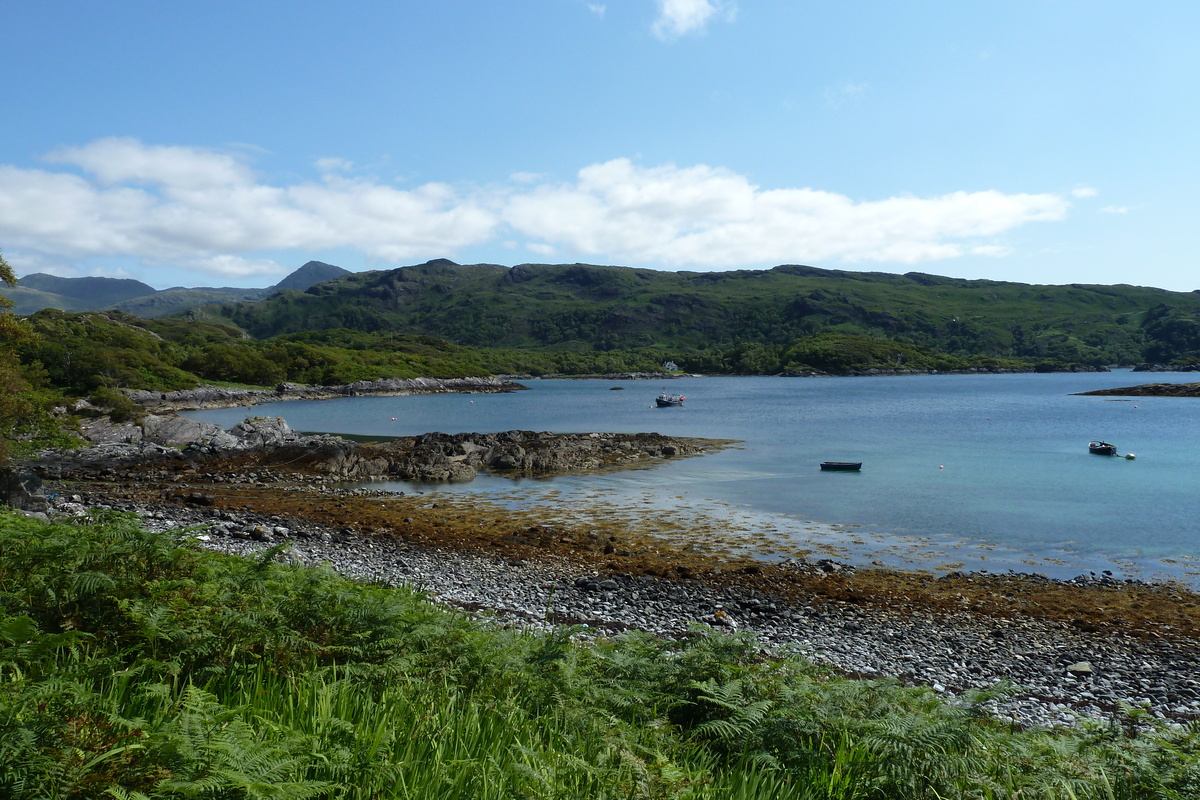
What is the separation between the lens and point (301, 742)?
3.84m

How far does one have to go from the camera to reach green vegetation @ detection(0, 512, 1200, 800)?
3377mm

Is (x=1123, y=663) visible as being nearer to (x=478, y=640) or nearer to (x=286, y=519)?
(x=478, y=640)

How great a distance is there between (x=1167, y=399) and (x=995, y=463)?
Result: 89427 millimetres

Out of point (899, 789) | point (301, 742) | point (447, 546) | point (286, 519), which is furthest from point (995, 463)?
point (301, 742)

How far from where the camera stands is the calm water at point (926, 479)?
24333 millimetres

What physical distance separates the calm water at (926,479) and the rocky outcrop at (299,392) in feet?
34.7

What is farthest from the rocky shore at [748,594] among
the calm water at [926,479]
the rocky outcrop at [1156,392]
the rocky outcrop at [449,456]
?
the rocky outcrop at [1156,392]

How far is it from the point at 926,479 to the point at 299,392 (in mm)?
106523

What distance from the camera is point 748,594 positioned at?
690 inches

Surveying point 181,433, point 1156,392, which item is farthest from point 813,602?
point 1156,392

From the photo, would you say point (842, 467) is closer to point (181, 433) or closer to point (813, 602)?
point (813, 602)

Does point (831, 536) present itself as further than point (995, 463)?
No

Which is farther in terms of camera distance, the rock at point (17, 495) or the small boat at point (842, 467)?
the small boat at point (842, 467)

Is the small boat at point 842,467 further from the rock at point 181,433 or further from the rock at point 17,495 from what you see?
the rock at point 181,433
